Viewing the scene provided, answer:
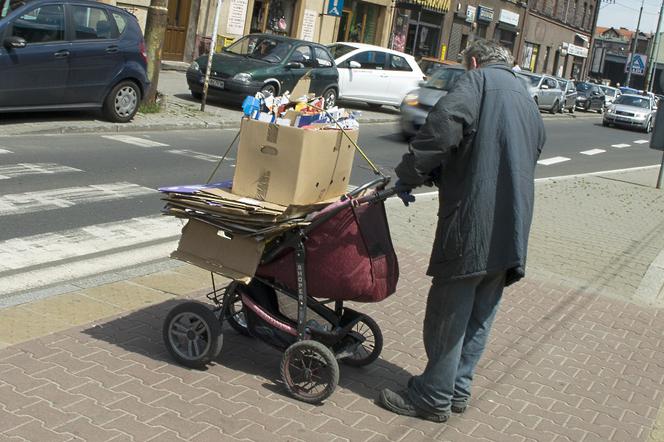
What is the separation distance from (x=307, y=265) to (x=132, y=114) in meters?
11.1

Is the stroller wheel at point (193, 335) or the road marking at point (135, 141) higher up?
the road marking at point (135, 141)

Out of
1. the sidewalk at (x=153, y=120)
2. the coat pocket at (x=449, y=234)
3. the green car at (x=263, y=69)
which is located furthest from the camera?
the green car at (x=263, y=69)

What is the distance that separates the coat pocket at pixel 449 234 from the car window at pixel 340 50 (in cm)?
2086

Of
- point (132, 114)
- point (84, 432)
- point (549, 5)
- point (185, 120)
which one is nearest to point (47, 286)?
point (84, 432)

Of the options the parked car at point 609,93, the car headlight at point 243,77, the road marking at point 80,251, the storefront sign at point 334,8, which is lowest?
the road marking at point 80,251

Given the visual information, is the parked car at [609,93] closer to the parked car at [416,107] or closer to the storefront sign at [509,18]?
the storefront sign at [509,18]

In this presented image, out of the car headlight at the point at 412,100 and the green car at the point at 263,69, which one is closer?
the green car at the point at 263,69

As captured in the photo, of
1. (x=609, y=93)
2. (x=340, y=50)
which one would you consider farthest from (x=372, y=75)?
(x=609, y=93)

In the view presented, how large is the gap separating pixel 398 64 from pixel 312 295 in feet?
70.7

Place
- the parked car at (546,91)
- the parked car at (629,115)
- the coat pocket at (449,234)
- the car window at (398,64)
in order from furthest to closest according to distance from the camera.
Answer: the parked car at (629,115)
the parked car at (546,91)
the car window at (398,64)
the coat pocket at (449,234)

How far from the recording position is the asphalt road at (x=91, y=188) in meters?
7.62

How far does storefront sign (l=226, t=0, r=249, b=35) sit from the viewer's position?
29.9 m

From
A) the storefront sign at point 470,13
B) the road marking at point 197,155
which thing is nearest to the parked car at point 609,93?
the storefront sign at point 470,13

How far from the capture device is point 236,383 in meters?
5.12
